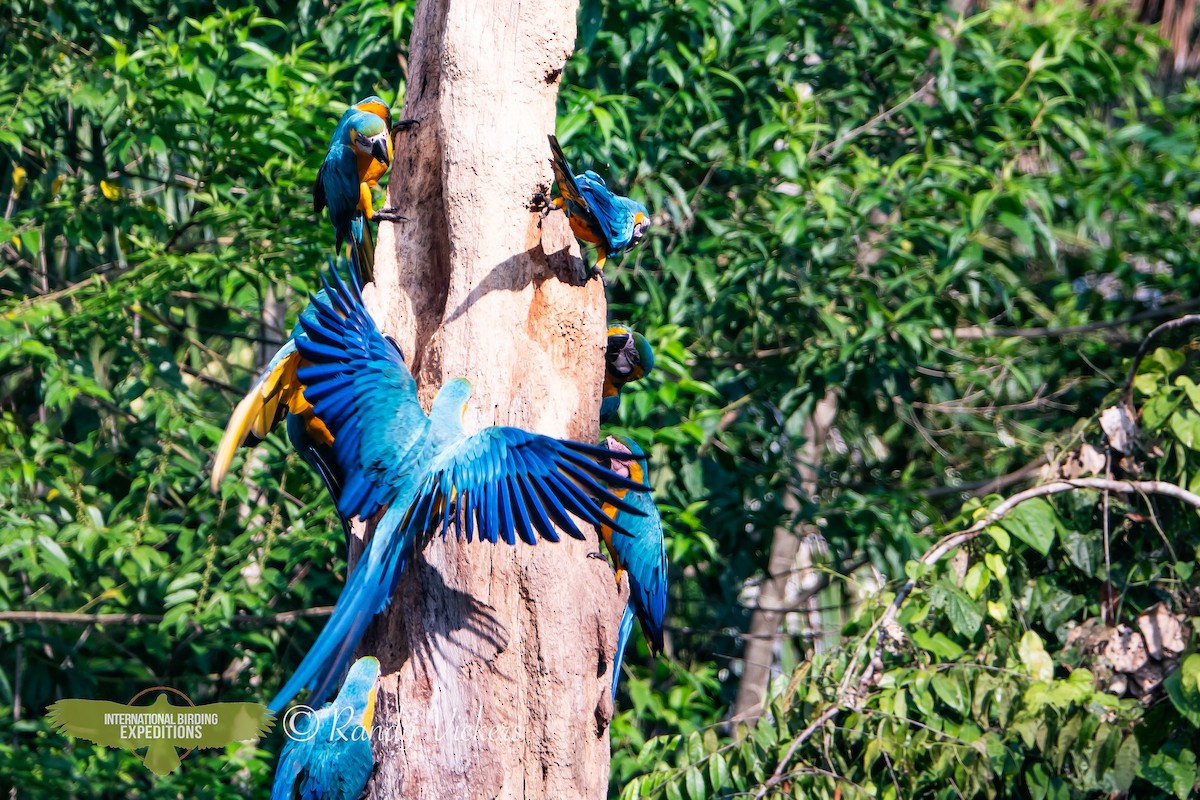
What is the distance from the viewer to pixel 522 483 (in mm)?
1893

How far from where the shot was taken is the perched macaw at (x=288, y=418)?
84.5 inches

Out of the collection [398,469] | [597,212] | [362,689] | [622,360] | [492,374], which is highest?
[597,212]

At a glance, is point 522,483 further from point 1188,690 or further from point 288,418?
point 1188,690

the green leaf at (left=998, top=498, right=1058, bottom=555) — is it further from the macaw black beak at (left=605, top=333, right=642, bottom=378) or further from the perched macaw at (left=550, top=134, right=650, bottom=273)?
the perched macaw at (left=550, top=134, right=650, bottom=273)

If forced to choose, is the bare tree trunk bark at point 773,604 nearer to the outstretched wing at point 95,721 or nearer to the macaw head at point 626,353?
the macaw head at point 626,353

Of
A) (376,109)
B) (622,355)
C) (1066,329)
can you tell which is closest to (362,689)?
(622,355)

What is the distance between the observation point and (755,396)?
4270 millimetres

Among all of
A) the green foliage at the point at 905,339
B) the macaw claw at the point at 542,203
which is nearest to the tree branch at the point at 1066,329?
the green foliage at the point at 905,339

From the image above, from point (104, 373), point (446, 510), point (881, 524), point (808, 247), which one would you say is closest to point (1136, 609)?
point (881, 524)

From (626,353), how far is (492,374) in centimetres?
71

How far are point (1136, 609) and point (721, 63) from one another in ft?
7.16

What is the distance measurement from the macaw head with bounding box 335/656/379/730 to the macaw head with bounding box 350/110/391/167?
43.3 inches

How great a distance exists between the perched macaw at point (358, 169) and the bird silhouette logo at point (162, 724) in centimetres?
95

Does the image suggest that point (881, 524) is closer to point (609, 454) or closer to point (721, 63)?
point (721, 63)
